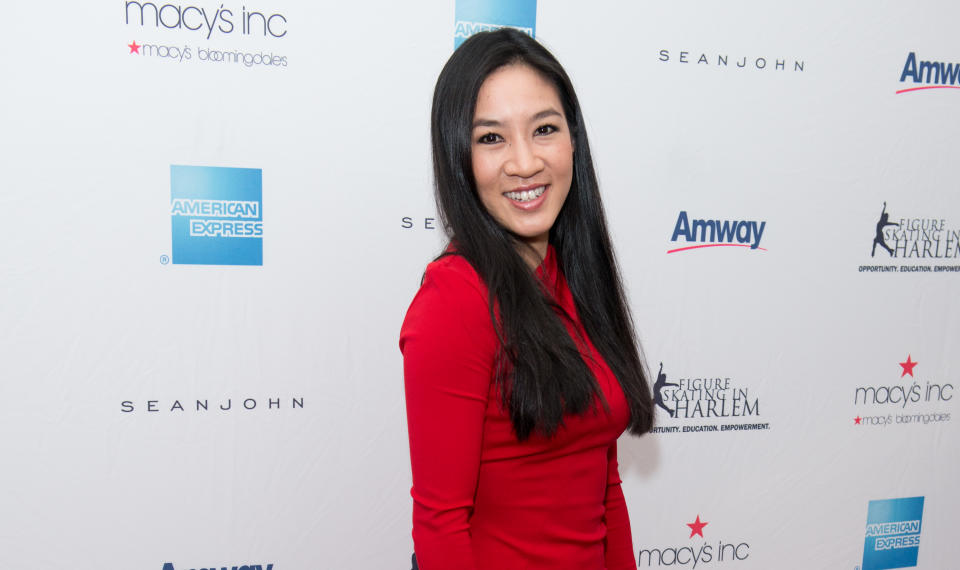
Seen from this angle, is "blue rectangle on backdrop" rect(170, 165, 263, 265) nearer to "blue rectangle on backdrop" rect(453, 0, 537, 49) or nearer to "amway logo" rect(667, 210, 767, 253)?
"blue rectangle on backdrop" rect(453, 0, 537, 49)

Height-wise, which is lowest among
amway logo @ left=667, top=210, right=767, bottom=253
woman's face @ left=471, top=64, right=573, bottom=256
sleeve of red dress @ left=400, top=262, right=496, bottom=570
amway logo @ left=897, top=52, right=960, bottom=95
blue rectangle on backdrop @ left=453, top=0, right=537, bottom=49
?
sleeve of red dress @ left=400, top=262, right=496, bottom=570

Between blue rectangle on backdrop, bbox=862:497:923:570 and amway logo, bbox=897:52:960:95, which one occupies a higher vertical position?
amway logo, bbox=897:52:960:95

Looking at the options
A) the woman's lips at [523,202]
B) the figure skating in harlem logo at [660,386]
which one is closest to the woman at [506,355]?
the woman's lips at [523,202]

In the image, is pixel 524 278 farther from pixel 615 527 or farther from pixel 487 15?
pixel 487 15

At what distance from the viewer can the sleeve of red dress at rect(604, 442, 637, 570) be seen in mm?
1171

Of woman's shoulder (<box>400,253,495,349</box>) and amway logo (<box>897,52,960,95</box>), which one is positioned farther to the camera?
amway logo (<box>897,52,960,95</box>)

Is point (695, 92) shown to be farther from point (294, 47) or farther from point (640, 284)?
point (294, 47)

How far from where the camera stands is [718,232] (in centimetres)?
186

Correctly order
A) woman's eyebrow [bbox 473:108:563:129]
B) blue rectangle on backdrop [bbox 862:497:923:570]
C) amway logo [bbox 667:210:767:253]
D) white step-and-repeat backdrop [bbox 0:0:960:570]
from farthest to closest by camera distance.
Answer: blue rectangle on backdrop [bbox 862:497:923:570], amway logo [bbox 667:210:767:253], white step-and-repeat backdrop [bbox 0:0:960:570], woman's eyebrow [bbox 473:108:563:129]

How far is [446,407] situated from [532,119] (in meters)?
0.43

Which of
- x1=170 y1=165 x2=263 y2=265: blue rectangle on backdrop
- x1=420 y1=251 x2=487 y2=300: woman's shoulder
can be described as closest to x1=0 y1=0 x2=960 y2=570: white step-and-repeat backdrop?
x1=170 y1=165 x2=263 y2=265: blue rectangle on backdrop

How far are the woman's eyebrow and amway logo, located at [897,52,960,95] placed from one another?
4.79 ft

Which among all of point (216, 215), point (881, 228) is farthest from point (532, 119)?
point (881, 228)

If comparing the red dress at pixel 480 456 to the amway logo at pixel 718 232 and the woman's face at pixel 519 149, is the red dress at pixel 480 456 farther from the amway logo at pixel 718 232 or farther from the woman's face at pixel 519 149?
the amway logo at pixel 718 232
